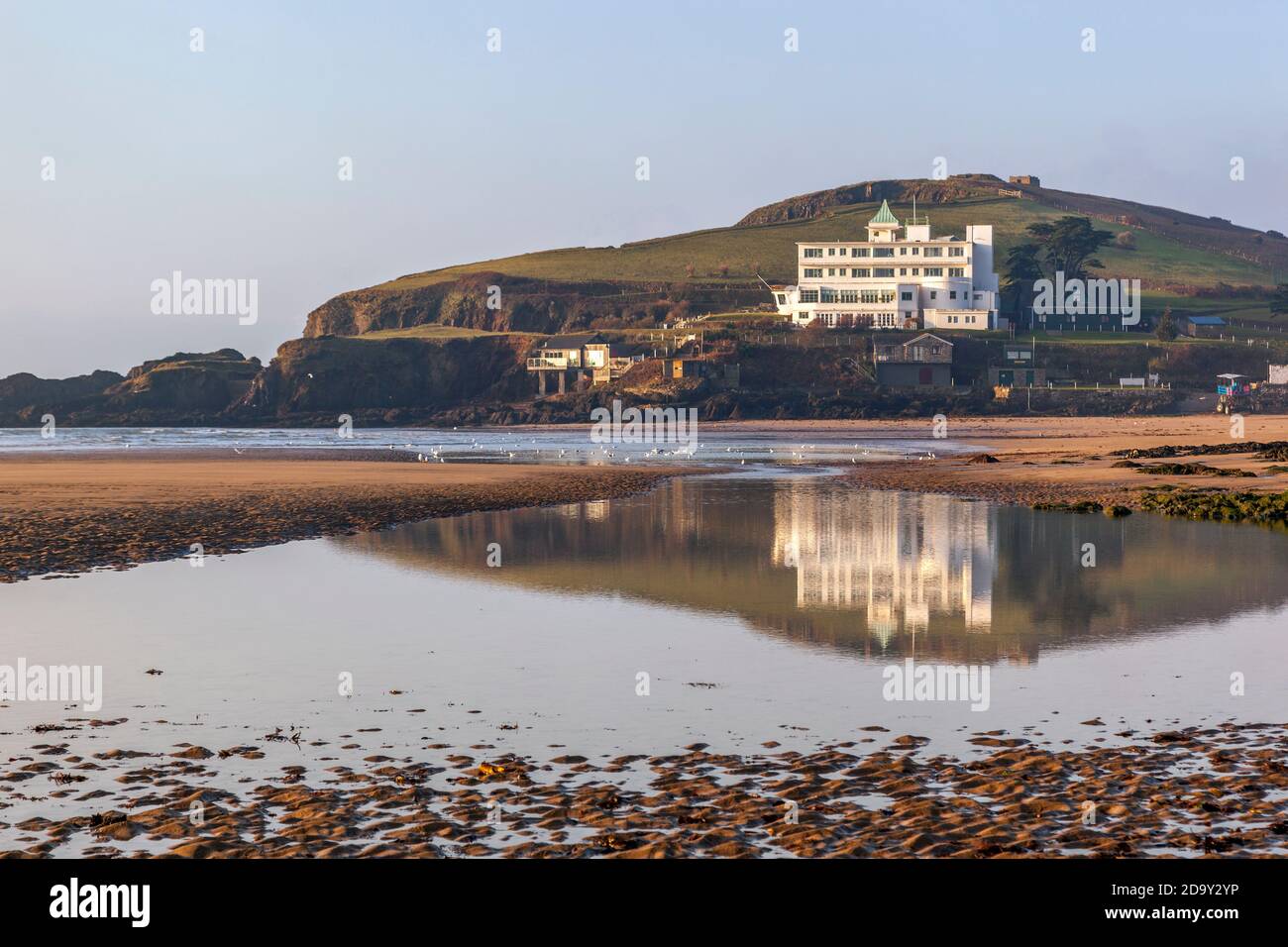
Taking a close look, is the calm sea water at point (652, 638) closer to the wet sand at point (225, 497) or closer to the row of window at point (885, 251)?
the wet sand at point (225, 497)

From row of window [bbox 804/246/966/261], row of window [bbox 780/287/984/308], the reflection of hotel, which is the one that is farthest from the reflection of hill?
row of window [bbox 804/246/966/261]

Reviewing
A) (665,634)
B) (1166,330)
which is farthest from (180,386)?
(665,634)

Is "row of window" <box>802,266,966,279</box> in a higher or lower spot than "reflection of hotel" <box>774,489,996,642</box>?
higher

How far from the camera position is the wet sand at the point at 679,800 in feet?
34.8

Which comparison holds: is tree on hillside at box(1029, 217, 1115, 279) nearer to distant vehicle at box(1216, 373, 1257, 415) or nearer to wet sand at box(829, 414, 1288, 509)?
distant vehicle at box(1216, 373, 1257, 415)

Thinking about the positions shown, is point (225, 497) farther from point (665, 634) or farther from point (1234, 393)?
point (1234, 393)

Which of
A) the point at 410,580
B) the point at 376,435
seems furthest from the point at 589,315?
the point at 410,580

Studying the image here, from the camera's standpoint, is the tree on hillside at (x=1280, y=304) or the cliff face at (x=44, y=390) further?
the tree on hillside at (x=1280, y=304)

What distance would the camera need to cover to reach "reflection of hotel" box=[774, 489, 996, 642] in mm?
23812

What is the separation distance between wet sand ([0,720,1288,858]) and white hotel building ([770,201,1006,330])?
440 ft

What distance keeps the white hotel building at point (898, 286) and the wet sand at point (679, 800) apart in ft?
440

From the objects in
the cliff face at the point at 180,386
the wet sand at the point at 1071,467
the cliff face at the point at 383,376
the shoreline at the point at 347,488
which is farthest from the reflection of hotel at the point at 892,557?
the cliff face at the point at 180,386
